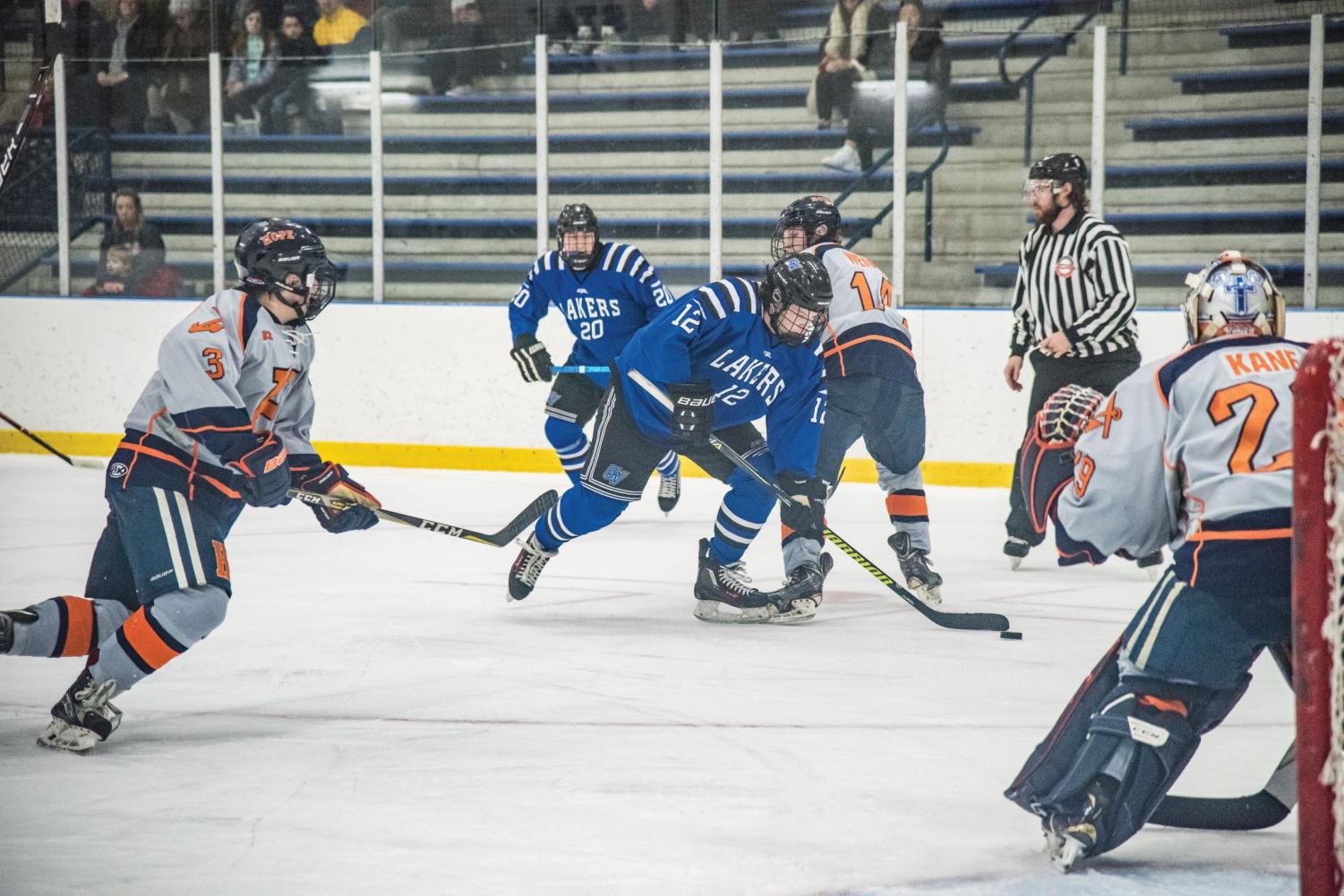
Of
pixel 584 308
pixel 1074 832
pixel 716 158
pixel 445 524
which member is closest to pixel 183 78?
pixel 716 158

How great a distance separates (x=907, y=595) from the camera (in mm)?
3949

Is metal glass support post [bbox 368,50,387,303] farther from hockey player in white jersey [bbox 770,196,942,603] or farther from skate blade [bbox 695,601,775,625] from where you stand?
skate blade [bbox 695,601,775,625]

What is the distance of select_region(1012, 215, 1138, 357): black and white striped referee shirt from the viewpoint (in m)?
4.68

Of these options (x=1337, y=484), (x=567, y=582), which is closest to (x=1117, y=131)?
(x=567, y=582)

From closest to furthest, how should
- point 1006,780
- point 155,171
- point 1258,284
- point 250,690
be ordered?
point 1258,284
point 1006,780
point 250,690
point 155,171

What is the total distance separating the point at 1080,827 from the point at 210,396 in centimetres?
157

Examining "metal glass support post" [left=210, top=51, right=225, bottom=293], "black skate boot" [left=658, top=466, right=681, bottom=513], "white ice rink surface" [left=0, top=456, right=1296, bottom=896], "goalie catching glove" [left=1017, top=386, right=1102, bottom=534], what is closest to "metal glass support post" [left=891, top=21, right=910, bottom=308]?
"black skate boot" [left=658, top=466, right=681, bottom=513]

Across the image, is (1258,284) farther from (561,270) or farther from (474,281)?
(474,281)

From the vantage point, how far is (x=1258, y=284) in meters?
2.12

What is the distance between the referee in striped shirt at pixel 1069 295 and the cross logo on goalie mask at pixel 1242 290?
2.60 metres

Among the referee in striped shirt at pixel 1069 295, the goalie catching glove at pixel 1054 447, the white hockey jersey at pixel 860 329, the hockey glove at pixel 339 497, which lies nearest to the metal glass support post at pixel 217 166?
the white hockey jersey at pixel 860 329

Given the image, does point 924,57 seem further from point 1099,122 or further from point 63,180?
point 63,180

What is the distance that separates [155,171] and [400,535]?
123 inches

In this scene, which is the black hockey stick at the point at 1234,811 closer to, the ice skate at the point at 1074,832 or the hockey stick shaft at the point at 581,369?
the ice skate at the point at 1074,832
